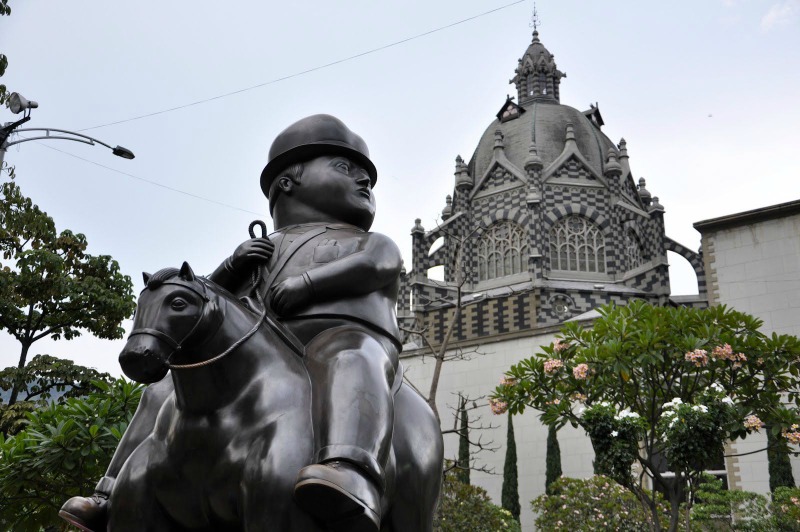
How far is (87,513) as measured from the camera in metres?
2.48

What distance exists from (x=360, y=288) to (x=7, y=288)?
44.5 feet

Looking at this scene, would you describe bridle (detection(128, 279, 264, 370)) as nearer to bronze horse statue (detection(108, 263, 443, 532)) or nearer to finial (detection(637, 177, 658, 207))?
bronze horse statue (detection(108, 263, 443, 532))

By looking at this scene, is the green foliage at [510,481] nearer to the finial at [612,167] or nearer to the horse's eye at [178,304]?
the finial at [612,167]

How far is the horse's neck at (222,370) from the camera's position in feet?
7.43

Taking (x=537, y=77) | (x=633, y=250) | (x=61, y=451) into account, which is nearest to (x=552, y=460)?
(x=61, y=451)

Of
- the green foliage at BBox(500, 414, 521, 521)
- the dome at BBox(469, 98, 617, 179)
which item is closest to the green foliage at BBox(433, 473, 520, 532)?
the green foliage at BBox(500, 414, 521, 521)

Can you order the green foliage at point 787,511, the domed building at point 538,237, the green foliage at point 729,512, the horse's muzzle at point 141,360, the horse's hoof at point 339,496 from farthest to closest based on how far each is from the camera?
the domed building at point 538,237, the green foliage at point 729,512, the green foliage at point 787,511, the horse's muzzle at point 141,360, the horse's hoof at point 339,496

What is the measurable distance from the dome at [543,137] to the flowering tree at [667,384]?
2895 cm

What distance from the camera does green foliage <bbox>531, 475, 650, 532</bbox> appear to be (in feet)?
45.2

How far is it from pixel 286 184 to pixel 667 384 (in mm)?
10311

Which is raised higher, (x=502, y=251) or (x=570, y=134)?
(x=570, y=134)

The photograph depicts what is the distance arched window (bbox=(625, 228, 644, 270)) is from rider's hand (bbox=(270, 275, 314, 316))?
37425mm

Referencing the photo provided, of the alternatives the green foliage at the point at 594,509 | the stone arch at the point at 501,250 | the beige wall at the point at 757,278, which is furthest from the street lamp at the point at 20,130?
the stone arch at the point at 501,250

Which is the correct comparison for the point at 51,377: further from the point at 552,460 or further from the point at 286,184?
the point at 552,460
